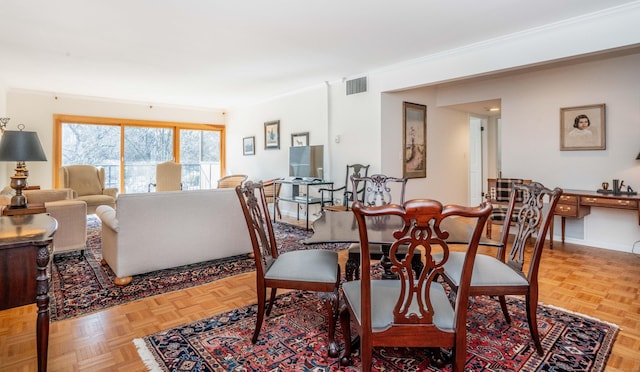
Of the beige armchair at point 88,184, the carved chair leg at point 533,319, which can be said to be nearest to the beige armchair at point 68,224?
the beige armchair at point 88,184

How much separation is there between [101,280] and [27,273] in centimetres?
173

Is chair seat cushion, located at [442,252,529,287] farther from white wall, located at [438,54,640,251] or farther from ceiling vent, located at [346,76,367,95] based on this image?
ceiling vent, located at [346,76,367,95]

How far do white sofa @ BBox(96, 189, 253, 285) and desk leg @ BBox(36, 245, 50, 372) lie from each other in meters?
1.41

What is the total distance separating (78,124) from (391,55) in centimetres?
612

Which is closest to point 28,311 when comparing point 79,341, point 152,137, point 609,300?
point 79,341

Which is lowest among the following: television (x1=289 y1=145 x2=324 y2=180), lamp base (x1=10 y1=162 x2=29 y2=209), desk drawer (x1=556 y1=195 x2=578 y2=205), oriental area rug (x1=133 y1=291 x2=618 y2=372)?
oriental area rug (x1=133 y1=291 x2=618 y2=372)

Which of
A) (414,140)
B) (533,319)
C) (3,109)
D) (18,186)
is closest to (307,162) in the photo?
(414,140)

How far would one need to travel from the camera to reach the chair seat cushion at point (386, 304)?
1.37 meters

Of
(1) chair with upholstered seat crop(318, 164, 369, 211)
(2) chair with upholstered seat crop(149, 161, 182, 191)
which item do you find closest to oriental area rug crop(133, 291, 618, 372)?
(1) chair with upholstered seat crop(318, 164, 369, 211)

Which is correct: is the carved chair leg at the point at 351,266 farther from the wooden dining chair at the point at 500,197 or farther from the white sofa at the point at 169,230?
the wooden dining chair at the point at 500,197

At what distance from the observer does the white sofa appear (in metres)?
2.89

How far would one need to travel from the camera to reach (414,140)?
5547 mm

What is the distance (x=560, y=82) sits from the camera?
4.43 m

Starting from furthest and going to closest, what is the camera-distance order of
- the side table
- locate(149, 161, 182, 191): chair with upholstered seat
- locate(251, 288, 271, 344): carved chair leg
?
locate(149, 161, 182, 191): chair with upholstered seat → the side table → locate(251, 288, 271, 344): carved chair leg
